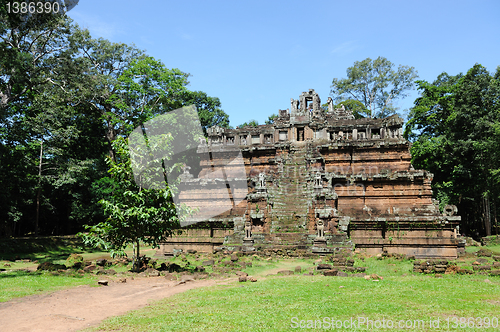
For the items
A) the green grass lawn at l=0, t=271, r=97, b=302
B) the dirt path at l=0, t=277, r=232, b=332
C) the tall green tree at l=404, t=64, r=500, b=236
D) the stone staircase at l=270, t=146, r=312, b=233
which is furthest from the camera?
the tall green tree at l=404, t=64, r=500, b=236

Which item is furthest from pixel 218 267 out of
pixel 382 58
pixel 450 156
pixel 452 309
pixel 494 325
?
pixel 382 58

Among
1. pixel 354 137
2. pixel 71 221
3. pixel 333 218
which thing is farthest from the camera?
pixel 71 221

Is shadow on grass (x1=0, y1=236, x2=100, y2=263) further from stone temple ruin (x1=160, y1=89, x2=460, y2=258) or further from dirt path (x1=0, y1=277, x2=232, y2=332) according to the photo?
dirt path (x1=0, y1=277, x2=232, y2=332)

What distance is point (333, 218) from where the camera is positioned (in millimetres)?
19125

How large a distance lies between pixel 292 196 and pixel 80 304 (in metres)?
15.7

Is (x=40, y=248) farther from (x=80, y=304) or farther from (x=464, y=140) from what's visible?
(x=464, y=140)

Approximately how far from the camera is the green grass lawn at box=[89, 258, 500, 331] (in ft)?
22.5

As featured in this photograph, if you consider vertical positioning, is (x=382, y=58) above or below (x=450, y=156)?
above

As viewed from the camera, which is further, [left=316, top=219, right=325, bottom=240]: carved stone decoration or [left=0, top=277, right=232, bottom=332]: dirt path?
[left=316, top=219, right=325, bottom=240]: carved stone decoration

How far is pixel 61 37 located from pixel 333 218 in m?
21.0

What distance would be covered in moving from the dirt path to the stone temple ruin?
788 centimetres

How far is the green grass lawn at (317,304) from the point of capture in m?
6.85

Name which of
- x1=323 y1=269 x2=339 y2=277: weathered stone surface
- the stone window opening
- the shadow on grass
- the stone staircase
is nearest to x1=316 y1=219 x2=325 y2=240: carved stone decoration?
the stone staircase

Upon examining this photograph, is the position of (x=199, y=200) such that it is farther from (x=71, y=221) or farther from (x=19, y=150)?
(x=71, y=221)
